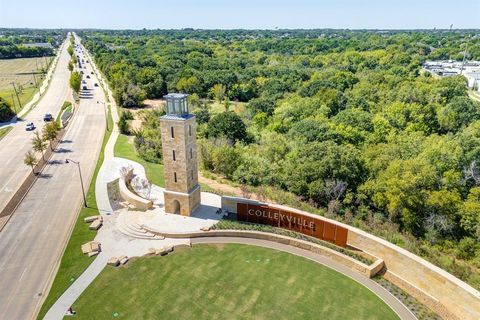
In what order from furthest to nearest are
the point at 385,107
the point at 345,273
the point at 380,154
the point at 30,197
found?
the point at 385,107, the point at 380,154, the point at 30,197, the point at 345,273

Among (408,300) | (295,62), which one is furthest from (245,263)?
(295,62)

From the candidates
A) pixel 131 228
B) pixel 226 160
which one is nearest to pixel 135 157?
pixel 226 160

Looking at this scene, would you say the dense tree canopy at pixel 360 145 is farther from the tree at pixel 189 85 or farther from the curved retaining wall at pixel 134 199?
the curved retaining wall at pixel 134 199

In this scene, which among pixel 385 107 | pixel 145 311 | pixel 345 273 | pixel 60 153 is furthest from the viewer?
pixel 385 107

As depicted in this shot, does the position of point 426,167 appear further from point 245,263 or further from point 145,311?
point 145,311

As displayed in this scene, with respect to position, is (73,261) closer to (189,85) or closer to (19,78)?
(189,85)

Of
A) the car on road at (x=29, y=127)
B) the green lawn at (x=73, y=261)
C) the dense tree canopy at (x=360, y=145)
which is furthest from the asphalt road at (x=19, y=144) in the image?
the dense tree canopy at (x=360, y=145)
